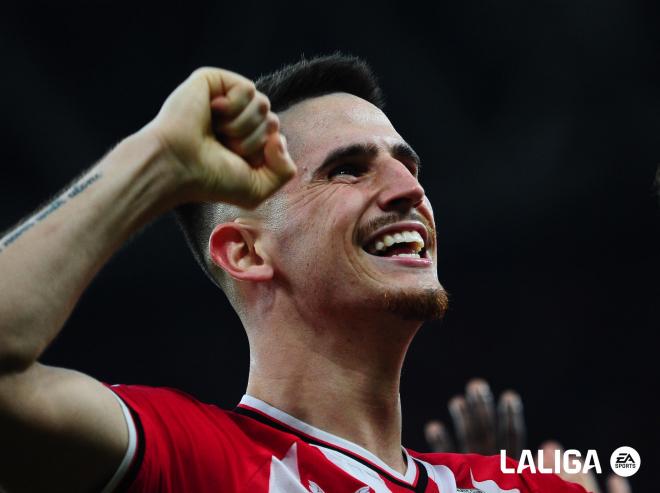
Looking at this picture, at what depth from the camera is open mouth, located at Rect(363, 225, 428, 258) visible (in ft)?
7.65

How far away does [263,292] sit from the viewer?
7.95ft

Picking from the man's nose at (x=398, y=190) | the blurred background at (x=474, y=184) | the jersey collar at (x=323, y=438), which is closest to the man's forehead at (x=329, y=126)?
the man's nose at (x=398, y=190)

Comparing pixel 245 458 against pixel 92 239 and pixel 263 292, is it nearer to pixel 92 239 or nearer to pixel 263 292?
pixel 263 292

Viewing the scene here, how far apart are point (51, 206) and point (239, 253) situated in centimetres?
93

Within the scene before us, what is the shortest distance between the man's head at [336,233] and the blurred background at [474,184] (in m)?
4.28

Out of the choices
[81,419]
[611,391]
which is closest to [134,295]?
[611,391]

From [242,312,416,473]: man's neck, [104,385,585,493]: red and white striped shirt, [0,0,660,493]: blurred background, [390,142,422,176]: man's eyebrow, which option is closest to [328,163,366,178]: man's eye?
[390,142,422,176]: man's eyebrow

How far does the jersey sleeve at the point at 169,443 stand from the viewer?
171cm

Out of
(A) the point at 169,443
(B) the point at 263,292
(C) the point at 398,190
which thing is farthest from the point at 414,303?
(A) the point at 169,443

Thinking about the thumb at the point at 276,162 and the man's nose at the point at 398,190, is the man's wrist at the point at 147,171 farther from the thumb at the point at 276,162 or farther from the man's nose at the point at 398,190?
the man's nose at the point at 398,190

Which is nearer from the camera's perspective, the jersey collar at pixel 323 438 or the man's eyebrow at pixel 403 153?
the jersey collar at pixel 323 438

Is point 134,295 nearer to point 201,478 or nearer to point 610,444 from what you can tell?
point 610,444

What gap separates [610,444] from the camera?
24.6 feet

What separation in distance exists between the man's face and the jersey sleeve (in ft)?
1.49
